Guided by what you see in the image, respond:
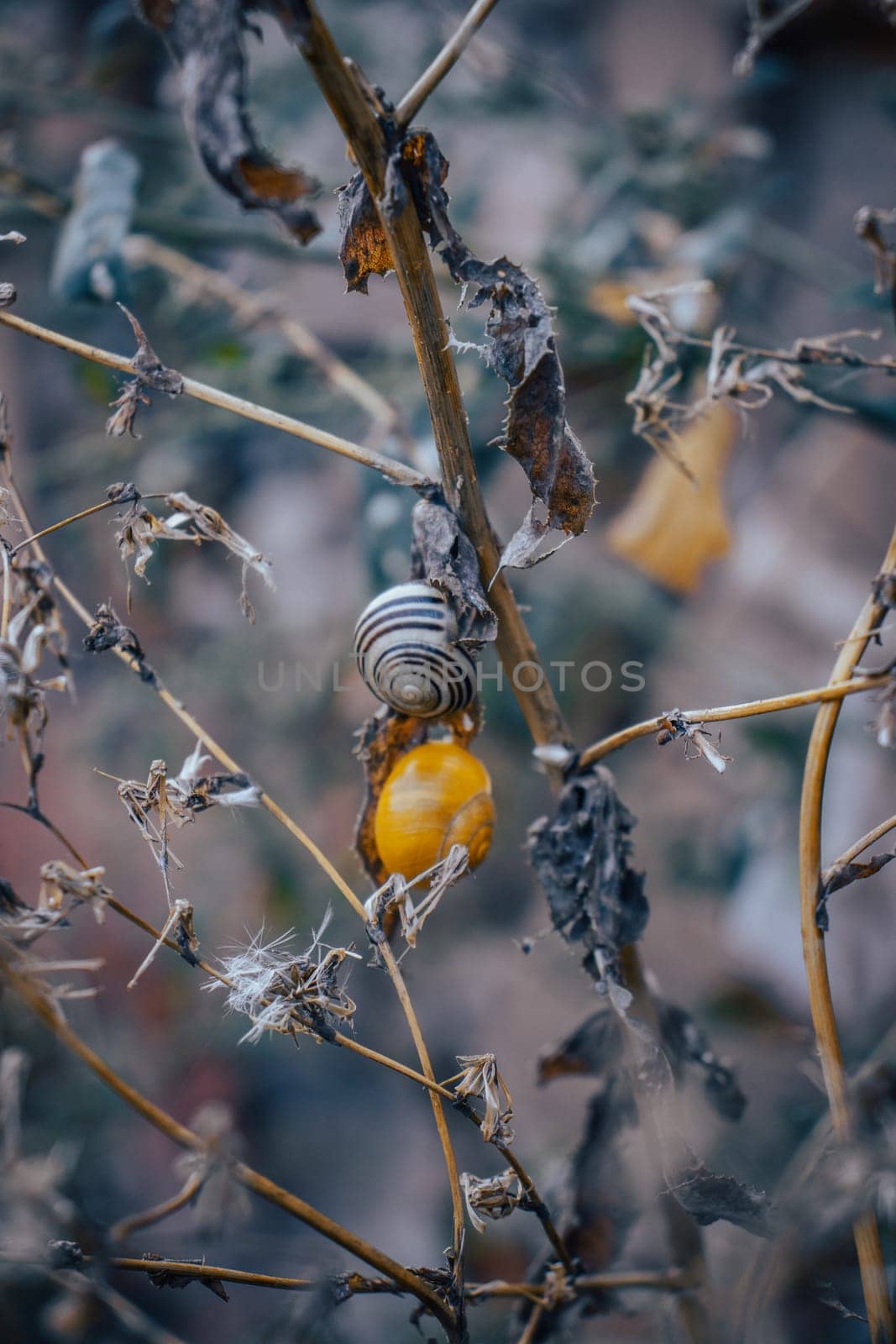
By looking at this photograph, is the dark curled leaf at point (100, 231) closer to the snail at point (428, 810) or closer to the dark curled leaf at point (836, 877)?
the snail at point (428, 810)

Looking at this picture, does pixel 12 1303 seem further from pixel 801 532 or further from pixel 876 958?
pixel 801 532

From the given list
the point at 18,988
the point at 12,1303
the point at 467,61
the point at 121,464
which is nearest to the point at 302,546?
the point at 121,464

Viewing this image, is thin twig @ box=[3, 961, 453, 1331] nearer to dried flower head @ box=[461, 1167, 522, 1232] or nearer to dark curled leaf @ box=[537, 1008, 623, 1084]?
dried flower head @ box=[461, 1167, 522, 1232]

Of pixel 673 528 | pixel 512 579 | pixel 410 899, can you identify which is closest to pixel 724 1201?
pixel 410 899

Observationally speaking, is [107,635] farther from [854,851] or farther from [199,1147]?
[854,851]

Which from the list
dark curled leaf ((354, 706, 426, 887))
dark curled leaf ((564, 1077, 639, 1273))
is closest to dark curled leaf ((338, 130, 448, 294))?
dark curled leaf ((354, 706, 426, 887))
